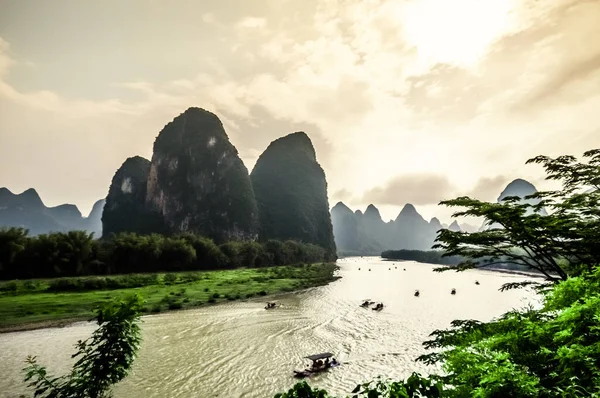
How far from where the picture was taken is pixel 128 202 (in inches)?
5600

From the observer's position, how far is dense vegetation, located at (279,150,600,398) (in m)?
3.50

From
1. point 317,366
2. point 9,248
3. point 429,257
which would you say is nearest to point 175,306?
point 317,366

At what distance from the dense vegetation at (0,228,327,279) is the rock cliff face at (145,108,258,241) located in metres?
35.7

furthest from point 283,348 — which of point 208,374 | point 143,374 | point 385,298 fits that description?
point 385,298

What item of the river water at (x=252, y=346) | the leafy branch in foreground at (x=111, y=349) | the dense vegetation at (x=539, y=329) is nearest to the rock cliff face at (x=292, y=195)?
the river water at (x=252, y=346)

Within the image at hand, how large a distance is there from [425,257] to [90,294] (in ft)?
453

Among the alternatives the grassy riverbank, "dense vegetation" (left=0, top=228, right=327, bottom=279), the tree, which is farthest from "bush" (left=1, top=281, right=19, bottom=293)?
"dense vegetation" (left=0, top=228, right=327, bottom=279)

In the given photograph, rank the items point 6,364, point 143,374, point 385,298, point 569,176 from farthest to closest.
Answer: point 385,298, point 6,364, point 143,374, point 569,176

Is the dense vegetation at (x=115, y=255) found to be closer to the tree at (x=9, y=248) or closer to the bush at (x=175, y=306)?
the tree at (x=9, y=248)

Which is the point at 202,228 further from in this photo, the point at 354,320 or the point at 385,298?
the point at 354,320

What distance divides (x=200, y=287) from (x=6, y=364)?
26654mm

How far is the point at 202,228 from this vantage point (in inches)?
4582

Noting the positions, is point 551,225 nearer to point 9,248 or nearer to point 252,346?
point 252,346

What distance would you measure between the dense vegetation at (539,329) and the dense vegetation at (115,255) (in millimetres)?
53631
